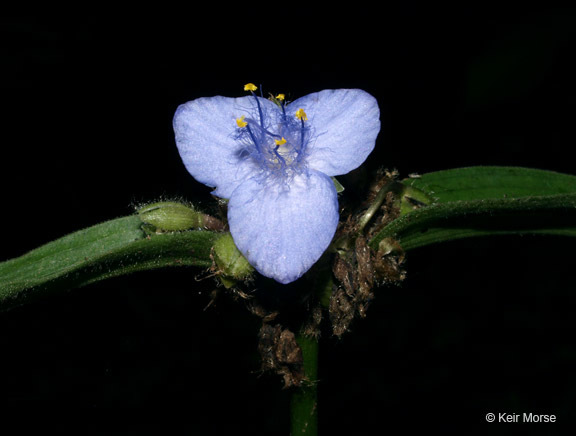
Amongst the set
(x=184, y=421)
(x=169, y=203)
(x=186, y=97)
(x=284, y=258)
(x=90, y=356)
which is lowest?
(x=184, y=421)

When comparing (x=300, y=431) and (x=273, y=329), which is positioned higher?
(x=273, y=329)

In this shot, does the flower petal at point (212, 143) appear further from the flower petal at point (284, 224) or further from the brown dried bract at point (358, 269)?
the brown dried bract at point (358, 269)

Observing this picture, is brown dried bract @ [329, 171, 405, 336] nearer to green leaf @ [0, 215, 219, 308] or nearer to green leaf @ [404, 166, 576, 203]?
green leaf @ [404, 166, 576, 203]

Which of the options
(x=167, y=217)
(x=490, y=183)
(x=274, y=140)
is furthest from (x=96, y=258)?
(x=490, y=183)

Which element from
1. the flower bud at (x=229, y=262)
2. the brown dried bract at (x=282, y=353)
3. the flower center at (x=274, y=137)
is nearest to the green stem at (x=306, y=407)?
the brown dried bract at (x=282, y=353)

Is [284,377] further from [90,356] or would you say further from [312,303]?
[90,356]

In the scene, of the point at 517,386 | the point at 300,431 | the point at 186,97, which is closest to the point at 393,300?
the point at 517,386

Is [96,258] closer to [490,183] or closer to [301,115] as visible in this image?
[301,115]

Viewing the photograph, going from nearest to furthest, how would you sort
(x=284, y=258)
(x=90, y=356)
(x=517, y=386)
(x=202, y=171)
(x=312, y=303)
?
(x=284, y=258)
(x=202, y=171)
(x=312, y=303)
(x=90, y=356)
(x=517, y=386)
